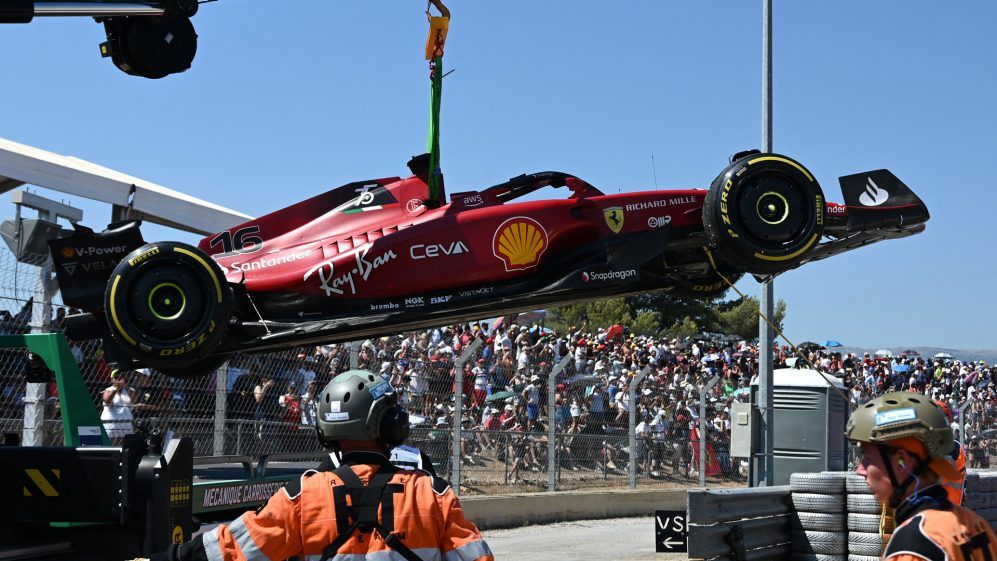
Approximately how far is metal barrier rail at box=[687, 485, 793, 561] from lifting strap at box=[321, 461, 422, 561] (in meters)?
5.29

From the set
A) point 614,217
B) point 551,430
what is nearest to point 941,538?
point 614,217

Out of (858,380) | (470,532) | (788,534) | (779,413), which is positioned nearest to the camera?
(470,532)

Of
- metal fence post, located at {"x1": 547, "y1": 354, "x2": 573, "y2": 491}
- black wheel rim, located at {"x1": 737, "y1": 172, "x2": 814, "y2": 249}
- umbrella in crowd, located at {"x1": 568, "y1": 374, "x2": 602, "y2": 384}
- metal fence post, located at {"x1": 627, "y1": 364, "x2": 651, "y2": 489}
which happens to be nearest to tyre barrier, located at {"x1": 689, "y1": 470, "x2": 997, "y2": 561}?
black wheel rim, located at {"x1": 737, "y1": 172, "x2": 814, "y2": 249}

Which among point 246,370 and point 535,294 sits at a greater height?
point 535,294

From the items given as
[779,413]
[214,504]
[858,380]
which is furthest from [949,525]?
[858,380]

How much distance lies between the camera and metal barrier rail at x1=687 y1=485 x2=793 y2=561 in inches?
321

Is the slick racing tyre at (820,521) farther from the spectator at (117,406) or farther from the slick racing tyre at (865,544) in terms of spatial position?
the spectator at (117,406)

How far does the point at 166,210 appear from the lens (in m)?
10.0

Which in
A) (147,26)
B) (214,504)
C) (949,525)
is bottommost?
(214,504)

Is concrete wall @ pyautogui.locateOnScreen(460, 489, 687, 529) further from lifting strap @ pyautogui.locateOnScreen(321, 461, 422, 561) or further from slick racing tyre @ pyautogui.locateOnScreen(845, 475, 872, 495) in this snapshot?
lifting strap @ pyautogui.locateOnScreen(321, 461, 422, 561)

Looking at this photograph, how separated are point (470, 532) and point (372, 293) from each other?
468cm

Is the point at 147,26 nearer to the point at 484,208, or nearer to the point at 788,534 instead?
the point at 484,208

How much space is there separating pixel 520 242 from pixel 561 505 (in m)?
7.02

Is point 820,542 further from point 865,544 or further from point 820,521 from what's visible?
point 865,544
